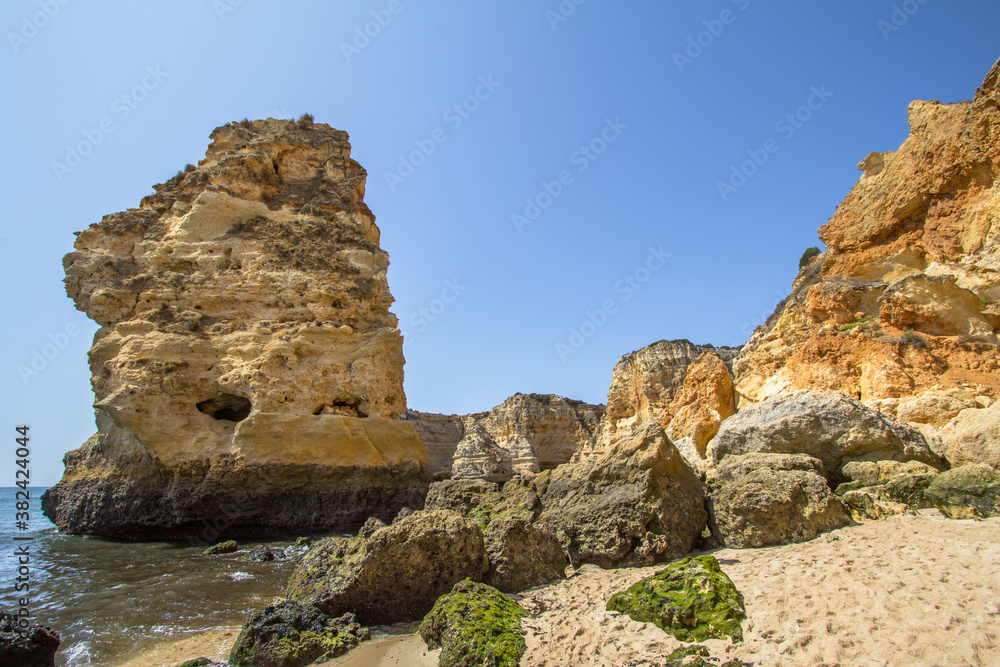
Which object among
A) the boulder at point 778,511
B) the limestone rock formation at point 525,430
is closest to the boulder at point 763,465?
the boulder at point 778,511

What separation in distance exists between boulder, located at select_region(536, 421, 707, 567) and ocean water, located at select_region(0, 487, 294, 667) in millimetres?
4153

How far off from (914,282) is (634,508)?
21.4 ft

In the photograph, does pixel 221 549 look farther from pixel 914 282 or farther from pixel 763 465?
pixel 914 282

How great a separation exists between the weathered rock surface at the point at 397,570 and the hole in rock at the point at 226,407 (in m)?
8.52

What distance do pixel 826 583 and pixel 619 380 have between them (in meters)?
24.7

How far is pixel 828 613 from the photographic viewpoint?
332 cm

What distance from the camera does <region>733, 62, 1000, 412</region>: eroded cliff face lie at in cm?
737

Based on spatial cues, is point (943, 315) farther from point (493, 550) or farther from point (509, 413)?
point (509, 413)

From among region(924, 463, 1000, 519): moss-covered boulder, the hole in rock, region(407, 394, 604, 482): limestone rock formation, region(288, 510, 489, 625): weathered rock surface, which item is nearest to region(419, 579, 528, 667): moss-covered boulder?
region(288, 510, 489, 625): weathered rock surface

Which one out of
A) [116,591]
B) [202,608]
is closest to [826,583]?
[202,608]

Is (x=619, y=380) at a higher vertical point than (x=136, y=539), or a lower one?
higher

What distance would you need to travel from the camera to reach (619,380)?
28062 millimetres

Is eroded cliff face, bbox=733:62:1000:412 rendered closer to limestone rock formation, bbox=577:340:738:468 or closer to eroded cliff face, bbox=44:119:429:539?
limestone rock formation, bbox=577:340:738:468

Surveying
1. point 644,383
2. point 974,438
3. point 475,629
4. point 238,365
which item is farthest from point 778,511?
point 644,383
